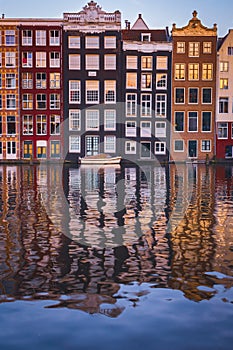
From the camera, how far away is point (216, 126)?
69.6 meters

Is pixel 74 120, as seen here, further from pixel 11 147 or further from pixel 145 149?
pixel 145 149

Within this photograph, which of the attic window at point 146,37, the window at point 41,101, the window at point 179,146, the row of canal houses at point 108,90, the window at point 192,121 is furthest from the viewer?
the attic window at point 146,37

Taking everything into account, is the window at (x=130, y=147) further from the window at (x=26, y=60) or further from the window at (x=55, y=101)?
the window at (x=26, y=60)

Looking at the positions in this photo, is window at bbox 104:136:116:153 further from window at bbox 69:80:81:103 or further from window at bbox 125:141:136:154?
window at bbox 69:80:81:103

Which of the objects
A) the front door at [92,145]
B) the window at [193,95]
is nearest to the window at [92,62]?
the front door at [92,145]

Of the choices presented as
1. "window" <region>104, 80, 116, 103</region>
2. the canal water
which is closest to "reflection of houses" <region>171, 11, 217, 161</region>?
"window" <region>104, 80, 116, 103</region>

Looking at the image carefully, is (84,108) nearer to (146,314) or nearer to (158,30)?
(158,30)

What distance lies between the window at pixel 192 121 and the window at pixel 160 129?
3905 mm

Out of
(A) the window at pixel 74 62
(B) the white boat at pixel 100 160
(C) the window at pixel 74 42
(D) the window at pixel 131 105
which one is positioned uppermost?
(C) the window at pixel 74 42

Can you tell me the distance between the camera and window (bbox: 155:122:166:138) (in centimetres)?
6981

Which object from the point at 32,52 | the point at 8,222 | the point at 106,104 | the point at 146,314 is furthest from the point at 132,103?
the point at 146,314

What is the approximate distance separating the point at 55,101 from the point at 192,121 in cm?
2117

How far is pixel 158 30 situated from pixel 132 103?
42.7 ft

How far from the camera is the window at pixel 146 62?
6950 centimetres
